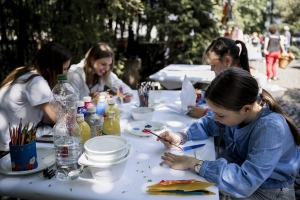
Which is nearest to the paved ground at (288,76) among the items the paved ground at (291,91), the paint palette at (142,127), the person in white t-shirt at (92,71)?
the paved ground at (291,91)

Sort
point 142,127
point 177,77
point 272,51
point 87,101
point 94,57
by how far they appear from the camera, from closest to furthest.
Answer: point 87,101
point 142,127
point 94,57
point 177,77
point 272,51

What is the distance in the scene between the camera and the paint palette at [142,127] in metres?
1.83

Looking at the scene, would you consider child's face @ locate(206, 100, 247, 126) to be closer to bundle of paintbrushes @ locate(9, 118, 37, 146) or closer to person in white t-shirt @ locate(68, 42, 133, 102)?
bundle of paintbrushes @ locate(9, 118, 37, 146)

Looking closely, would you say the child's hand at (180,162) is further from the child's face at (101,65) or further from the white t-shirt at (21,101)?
the child's face at (101,65)

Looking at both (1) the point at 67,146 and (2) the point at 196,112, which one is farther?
(2) the point at 196,112

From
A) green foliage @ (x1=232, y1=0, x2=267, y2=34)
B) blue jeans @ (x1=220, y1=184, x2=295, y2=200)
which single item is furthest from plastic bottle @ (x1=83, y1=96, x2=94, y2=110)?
green foliage @ (x1=232, y1=0, x2=267, y2=34)

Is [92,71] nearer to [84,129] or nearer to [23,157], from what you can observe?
[84,129]

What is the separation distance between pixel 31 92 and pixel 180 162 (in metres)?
1.20

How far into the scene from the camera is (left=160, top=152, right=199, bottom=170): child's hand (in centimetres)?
133

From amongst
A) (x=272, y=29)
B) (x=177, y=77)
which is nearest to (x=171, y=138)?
Answer: (x=177, y=77)

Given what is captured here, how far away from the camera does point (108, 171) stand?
A: 120 cm

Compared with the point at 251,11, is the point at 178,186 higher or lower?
lower

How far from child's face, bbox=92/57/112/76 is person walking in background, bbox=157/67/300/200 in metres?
1.43

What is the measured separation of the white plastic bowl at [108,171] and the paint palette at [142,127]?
1.90 feet
